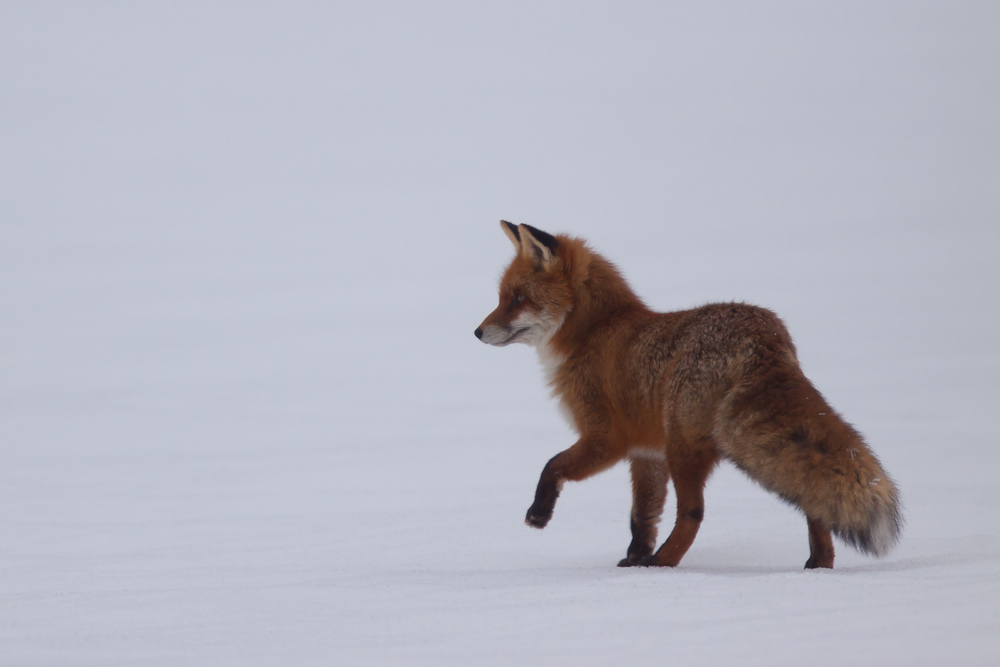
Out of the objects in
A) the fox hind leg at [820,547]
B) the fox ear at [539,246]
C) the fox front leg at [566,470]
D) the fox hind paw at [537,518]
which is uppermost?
the fox ear at [539,246]

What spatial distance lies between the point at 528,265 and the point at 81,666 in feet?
11.2

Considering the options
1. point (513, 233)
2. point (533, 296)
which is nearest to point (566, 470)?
point (533, 296)

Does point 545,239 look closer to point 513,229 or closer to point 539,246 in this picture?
point 539,246

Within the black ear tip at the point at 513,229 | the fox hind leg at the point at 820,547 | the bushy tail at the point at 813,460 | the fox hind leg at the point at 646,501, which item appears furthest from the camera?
the black ear tip at the point at 513,229

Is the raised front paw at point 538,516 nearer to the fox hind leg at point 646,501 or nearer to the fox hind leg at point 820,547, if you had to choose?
the fox hind leg at point 646,501

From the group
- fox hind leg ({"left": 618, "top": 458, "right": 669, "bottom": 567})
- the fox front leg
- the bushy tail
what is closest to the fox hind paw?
the fox front leg

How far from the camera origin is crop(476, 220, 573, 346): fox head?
567cm

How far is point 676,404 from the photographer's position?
15.6 ft

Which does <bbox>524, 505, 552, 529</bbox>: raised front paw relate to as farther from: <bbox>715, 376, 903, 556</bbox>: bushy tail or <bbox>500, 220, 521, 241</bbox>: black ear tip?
<bbox>500, 220, 521, 241</bbox>: black ear tip

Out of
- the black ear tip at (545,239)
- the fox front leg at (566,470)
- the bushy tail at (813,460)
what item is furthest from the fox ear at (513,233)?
the bushy tail at (813,460)

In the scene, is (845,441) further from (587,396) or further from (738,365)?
(587,396)

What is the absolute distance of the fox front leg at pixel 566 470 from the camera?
16.7ft

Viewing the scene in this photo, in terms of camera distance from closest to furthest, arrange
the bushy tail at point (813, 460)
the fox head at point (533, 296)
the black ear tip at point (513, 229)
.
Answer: the bushy tail at point (813, 460) < the fox head at point (533, 296) < the black ear tip at point (513, 229)

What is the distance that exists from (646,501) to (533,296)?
1371 mm
